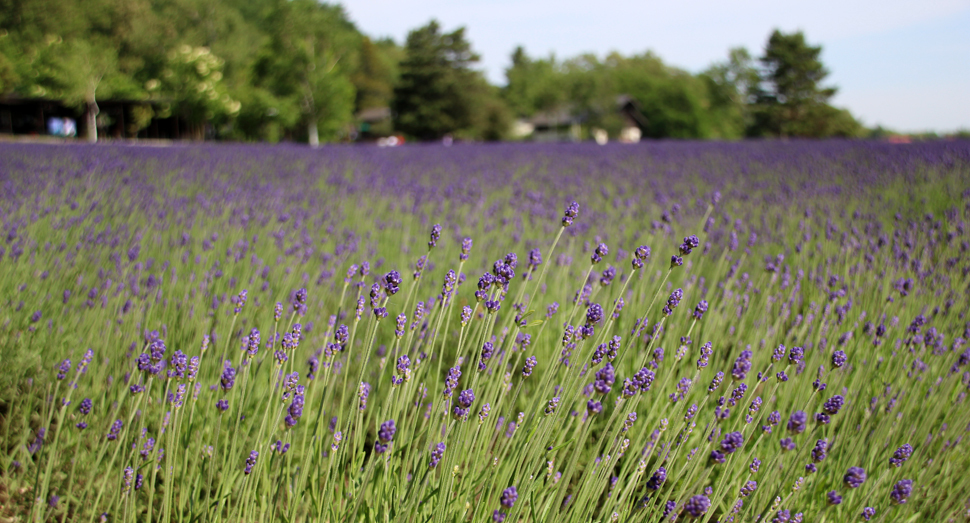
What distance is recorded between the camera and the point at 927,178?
6570 mm

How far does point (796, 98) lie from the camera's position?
37.8 metres

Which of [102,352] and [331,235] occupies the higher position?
[331,235]

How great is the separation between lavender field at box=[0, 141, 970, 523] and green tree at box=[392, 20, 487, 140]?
32520 mm

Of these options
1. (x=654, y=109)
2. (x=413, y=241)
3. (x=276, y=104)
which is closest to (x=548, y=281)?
(x=413, y=241)

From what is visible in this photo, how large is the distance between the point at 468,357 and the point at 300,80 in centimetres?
3040

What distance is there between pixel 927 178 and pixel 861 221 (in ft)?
11.9

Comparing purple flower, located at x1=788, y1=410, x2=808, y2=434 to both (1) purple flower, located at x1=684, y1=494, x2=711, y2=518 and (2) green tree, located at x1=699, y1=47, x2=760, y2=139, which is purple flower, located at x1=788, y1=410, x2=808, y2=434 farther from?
(2) green tree, located at x1=699, y1=47, x2=760, y2=139

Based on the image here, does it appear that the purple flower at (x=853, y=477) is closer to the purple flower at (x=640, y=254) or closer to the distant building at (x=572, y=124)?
the purple flower at (x=640, y=254)

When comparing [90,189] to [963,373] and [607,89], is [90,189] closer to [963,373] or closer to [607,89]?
[963,373]

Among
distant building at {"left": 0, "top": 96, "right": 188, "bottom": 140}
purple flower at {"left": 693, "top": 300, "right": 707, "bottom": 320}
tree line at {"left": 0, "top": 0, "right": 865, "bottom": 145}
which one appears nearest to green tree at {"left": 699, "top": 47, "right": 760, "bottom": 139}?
tree line at {"left": 0, "top": 0, "right": 865, "bottom": 145}

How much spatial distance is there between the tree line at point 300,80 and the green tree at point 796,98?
0.28 feet

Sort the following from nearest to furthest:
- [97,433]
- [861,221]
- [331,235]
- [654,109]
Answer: [97,433] < [331,235] < [861,221] < [654,109]

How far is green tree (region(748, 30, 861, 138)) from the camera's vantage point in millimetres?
36875

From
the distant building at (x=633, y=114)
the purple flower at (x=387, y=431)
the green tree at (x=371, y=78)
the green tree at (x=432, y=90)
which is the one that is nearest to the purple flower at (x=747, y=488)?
the purple flower at (x=387, y=431)
